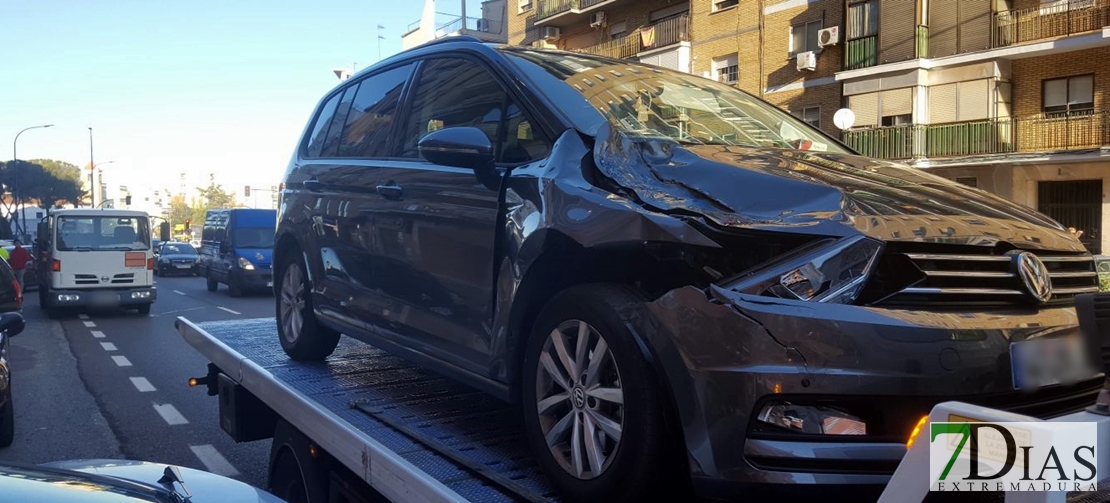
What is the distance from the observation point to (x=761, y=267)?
2.14m

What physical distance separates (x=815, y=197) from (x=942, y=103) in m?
A: 23.8

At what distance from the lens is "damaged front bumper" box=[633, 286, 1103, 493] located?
1.96 m

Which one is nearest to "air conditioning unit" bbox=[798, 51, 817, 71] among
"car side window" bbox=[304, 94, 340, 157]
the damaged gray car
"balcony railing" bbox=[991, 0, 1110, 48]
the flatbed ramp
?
"balcony railing" bbox=[991, 0, 1110, 48]

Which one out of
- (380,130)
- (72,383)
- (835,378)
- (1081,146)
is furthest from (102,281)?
(1081,146)

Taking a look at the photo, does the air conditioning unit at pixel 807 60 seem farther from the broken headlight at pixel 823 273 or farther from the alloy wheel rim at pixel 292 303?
the broken headlight at pixel 823 273

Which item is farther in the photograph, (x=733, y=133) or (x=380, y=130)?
(x=380, y=130)

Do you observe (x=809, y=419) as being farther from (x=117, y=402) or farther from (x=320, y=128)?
(x=117, y=402)

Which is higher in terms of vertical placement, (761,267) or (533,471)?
(761,267)

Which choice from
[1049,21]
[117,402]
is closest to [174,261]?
[117,402]

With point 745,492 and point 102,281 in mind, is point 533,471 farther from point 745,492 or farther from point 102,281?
point 102,281

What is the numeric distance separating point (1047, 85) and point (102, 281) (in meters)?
22.1

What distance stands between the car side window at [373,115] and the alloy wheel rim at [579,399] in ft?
5.62

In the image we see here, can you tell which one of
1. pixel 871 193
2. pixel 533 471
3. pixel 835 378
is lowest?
pixel 533 471

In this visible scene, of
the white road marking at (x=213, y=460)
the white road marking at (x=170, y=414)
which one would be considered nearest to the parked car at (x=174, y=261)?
the white road marking at (x=170, y=414)
